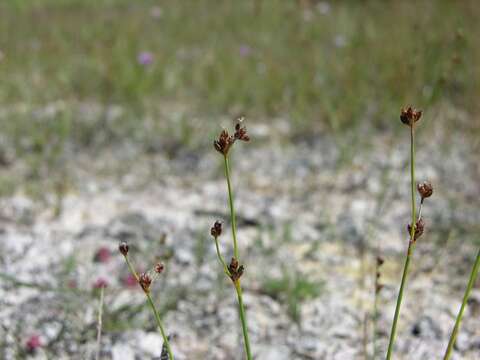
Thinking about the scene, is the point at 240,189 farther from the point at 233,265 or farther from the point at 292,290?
the point at 233,265

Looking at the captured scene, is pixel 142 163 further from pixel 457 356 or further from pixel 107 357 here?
pixel 457 356

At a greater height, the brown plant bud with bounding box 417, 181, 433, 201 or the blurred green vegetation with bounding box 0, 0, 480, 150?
the blurred green vegetation with bounding box 0, 0, 480, 150

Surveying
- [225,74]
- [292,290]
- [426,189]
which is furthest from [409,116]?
[225,74]

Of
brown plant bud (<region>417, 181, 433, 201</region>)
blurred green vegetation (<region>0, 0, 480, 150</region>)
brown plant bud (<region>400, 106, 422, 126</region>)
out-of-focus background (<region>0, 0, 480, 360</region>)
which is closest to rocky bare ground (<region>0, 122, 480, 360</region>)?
out-of-focus background (<region>0, 0, 480, 360</region>)

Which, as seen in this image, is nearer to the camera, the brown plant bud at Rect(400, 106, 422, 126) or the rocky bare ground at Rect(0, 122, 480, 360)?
the brown plant bud at Rect(400, 106, 422, 126)

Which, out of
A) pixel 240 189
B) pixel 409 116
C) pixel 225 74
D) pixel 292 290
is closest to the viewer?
pixel 409 116

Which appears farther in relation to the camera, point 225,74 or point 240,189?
point 225,74

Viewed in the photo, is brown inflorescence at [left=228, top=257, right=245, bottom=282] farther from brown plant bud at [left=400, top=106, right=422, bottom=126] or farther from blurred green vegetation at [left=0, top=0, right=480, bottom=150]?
blurred green vegetation at [left=0, top=0, right=480, bottom=150]
